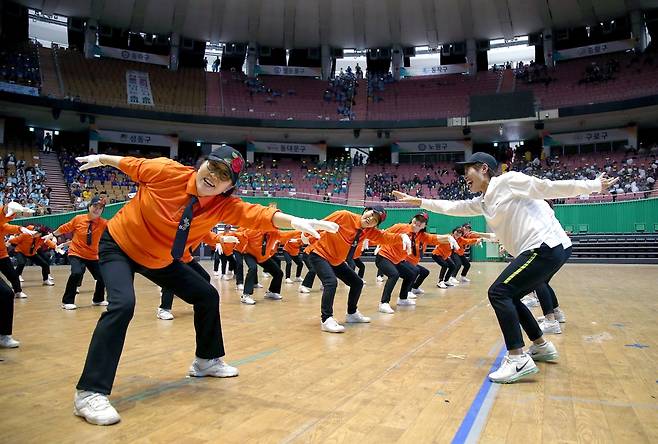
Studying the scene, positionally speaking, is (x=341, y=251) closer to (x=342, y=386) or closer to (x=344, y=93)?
(x=342, y=386)

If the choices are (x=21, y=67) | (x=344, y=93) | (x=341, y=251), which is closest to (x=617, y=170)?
(x=344, y=93)

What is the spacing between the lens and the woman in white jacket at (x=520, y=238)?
427 cm

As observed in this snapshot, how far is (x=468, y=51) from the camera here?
129 ft

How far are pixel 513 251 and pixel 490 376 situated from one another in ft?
4.29

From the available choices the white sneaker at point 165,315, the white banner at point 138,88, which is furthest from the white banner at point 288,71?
the white sneaker at point 165,315

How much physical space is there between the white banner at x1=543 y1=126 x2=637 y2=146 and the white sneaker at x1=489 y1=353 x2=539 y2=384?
34.7 meters

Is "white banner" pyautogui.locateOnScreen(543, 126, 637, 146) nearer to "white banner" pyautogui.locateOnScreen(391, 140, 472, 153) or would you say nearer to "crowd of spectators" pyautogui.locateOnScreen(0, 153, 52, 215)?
"white banner" pyautogui.locateOnScreen(391, 140, 472, 153)

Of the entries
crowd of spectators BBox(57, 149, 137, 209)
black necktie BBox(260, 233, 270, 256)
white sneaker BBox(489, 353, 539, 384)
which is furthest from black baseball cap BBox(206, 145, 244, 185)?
crowd of spectators BBox(57, 149, 137, 209)

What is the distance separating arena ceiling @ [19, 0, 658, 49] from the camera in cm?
3475

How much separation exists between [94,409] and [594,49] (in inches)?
1677

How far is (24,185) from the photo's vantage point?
88.2 feet

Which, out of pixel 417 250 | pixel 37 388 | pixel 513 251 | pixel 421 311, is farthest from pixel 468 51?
pixel 37 388

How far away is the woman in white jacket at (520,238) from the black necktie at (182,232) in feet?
9.18

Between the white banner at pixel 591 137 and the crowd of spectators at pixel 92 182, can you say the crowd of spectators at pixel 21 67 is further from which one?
the white banner at pixel 591 137
